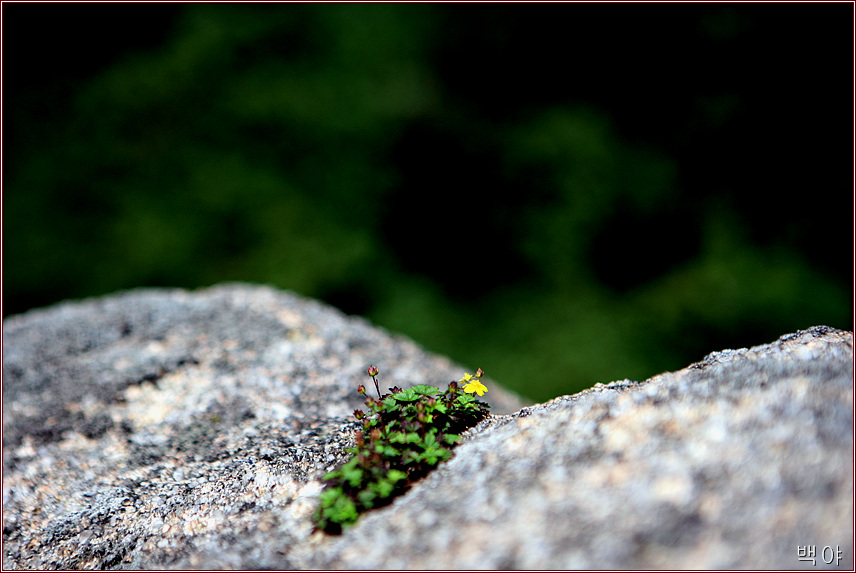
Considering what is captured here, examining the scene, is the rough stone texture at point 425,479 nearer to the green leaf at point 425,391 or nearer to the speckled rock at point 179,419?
the speckled rock at point 179,419

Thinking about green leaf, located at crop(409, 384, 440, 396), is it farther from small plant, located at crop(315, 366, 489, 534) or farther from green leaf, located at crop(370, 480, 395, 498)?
green leaf, located at crop(370, 480, 395, 498)

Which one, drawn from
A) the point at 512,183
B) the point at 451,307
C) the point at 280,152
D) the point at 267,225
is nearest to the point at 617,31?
the point at 512,183

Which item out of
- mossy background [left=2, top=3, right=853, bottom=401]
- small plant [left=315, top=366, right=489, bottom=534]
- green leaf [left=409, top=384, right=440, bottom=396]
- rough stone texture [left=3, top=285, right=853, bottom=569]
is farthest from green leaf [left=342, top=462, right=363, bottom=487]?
mossy background [left=2, top=3, right=853, bottom=401]

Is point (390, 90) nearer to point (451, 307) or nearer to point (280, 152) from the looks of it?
point (280, 152)

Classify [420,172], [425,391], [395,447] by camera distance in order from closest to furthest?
[395,447] < [425,391] < [420,172]

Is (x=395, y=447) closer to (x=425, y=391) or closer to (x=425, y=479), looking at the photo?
(x=425, y=479)

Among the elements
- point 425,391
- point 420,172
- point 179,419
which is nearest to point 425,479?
point 425,391
